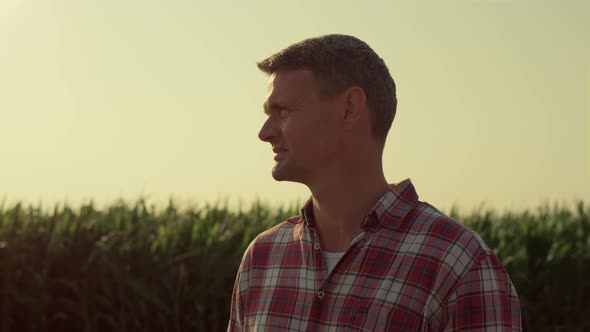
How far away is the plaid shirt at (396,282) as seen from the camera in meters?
3.03

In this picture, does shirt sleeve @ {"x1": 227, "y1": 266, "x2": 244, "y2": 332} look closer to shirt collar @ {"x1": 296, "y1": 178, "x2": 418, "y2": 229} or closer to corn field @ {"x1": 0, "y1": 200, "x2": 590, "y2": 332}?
shirt collar @ {"x1": 296, "y1": 178, "x2": 418, "y2": 229}

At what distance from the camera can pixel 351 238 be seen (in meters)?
3.30

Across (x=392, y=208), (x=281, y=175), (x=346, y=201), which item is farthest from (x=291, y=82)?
(x=392, y=208)

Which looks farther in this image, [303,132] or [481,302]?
[303,132]

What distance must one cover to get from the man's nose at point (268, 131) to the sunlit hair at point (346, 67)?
0.79 ft

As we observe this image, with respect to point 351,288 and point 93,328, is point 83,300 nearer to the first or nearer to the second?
point 93,328

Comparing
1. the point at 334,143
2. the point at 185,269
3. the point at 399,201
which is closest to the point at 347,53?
the point at 334,143

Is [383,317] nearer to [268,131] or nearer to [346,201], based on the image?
[346,201]

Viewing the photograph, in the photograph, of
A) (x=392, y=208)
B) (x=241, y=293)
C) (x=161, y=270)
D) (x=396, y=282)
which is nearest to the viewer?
(x=396, y=282)

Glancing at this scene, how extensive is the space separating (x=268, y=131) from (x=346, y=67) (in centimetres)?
41

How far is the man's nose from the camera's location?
3.40 metres

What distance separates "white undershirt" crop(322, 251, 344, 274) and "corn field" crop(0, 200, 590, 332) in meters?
4.29

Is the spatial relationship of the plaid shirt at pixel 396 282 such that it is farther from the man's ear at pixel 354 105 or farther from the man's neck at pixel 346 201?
the man's ear at pixel 354 105

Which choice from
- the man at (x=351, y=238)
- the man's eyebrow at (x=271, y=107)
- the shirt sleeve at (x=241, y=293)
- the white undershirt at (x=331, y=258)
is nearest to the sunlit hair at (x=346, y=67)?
the man at (x=351, y=238)
